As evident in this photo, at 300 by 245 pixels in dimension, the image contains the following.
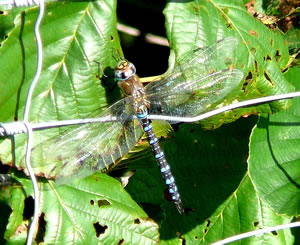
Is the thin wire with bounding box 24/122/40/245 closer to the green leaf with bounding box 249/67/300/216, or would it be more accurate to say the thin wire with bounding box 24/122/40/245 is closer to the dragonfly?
the dragonfly

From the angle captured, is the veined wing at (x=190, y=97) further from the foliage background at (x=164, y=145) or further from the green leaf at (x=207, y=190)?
the green leaf at (x=207, y=190)

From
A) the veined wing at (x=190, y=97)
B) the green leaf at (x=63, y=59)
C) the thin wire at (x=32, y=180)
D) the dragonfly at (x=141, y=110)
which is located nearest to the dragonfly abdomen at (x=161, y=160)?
the dragonfly at (x=141, y=110)

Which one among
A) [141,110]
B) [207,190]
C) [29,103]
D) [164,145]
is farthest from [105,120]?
[207,190]

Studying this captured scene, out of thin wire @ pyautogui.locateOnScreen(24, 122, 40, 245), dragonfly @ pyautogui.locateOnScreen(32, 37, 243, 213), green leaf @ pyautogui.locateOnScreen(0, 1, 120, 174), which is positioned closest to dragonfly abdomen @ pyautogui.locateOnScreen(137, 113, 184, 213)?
dragonfly @ pyautogui.locateOnScreen(32, 37, 243, 213)

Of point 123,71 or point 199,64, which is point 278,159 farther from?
point 123,71

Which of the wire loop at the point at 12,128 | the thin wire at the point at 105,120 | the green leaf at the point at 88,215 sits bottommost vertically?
the green leaf at the point at 88,215

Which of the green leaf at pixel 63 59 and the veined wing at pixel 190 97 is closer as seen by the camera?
the green leaf at pixel 63 59
